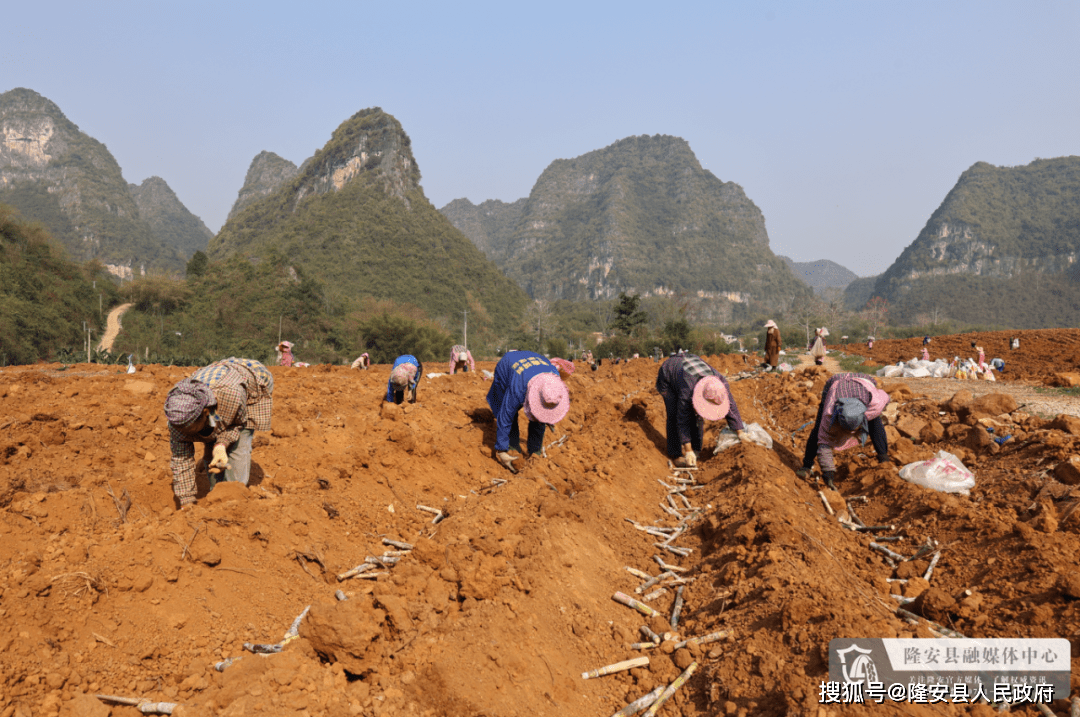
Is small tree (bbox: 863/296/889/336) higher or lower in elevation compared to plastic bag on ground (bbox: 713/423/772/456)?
higher

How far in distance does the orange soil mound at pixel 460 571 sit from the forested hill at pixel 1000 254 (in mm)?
104957

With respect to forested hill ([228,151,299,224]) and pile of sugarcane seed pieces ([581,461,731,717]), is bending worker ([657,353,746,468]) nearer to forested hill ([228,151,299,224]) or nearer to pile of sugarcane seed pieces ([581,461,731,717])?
pile of sugarcane seed pieces ([581,461,731,717])

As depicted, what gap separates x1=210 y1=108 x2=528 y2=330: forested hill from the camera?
7350 centimetres

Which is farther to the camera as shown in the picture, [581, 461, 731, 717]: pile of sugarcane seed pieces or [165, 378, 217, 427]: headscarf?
[165, 378, 217, 427]: headscarf

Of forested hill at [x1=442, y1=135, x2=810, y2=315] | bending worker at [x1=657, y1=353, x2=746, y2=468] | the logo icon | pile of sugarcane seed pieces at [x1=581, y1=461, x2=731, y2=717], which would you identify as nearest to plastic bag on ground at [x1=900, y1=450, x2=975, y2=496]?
bending worker at [x1=657, y1=353, x2=746, y2=468]

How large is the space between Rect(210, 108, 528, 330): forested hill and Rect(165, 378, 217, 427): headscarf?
6435 cm

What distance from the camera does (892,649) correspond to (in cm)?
252

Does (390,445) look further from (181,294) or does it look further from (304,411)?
(181,294)

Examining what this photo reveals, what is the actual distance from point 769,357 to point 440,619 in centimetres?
1206

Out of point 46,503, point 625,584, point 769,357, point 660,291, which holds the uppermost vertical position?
point 660,291

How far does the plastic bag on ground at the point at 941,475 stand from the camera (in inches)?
207

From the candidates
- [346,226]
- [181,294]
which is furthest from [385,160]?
[181,294]

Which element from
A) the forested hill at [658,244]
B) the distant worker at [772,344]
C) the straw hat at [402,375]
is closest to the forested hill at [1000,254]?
the forested hill at [658,244]

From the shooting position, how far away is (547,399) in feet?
18.3
